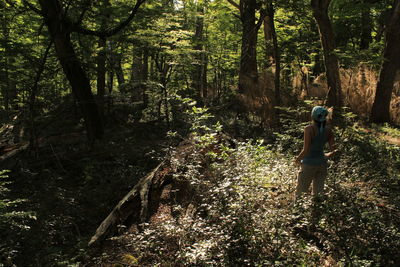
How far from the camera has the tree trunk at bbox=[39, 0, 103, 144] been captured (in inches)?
301

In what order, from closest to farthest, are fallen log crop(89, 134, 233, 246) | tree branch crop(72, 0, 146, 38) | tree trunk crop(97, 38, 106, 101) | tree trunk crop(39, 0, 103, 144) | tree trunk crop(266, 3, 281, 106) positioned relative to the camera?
fallen log crop(89, 134, 233, 246) → tree trunk crop(39, 0, 103, 144) → tree branch crop(72, 0, 146, 38) → tree trunk crop(266, 3, 281, 106) → tree trunk crop(97, 38, 106, 101)

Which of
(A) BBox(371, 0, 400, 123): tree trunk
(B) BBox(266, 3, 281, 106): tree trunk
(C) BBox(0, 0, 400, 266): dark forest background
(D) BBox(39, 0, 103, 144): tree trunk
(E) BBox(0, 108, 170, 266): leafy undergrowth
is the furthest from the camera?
(B) BBox(266, 3, 281, 106): tree trunk

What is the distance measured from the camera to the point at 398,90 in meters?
8.77

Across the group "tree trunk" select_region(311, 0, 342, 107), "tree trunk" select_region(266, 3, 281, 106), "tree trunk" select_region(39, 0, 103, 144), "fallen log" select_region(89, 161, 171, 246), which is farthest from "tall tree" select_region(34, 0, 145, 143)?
"tree trunk" select_region(311, 0, 342, 107)

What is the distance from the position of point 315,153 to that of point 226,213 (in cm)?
156

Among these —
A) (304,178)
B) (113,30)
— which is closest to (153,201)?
(304,178)

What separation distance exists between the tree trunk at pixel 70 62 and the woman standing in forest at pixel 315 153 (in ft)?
21.5

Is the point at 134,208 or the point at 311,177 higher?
the point at 311,177

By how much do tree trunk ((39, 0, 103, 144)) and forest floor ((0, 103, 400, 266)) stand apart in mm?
1946

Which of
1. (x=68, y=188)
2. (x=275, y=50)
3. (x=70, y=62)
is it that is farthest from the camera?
(x=275, y=50)

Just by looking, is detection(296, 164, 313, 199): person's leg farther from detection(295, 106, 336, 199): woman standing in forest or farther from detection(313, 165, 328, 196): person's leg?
detection(313, 165, 328, 196): person's leg

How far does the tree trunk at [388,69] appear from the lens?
775 centimetres

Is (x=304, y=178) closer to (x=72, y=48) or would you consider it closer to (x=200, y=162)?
(x=200, y=162)

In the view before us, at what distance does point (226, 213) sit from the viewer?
388 cm
